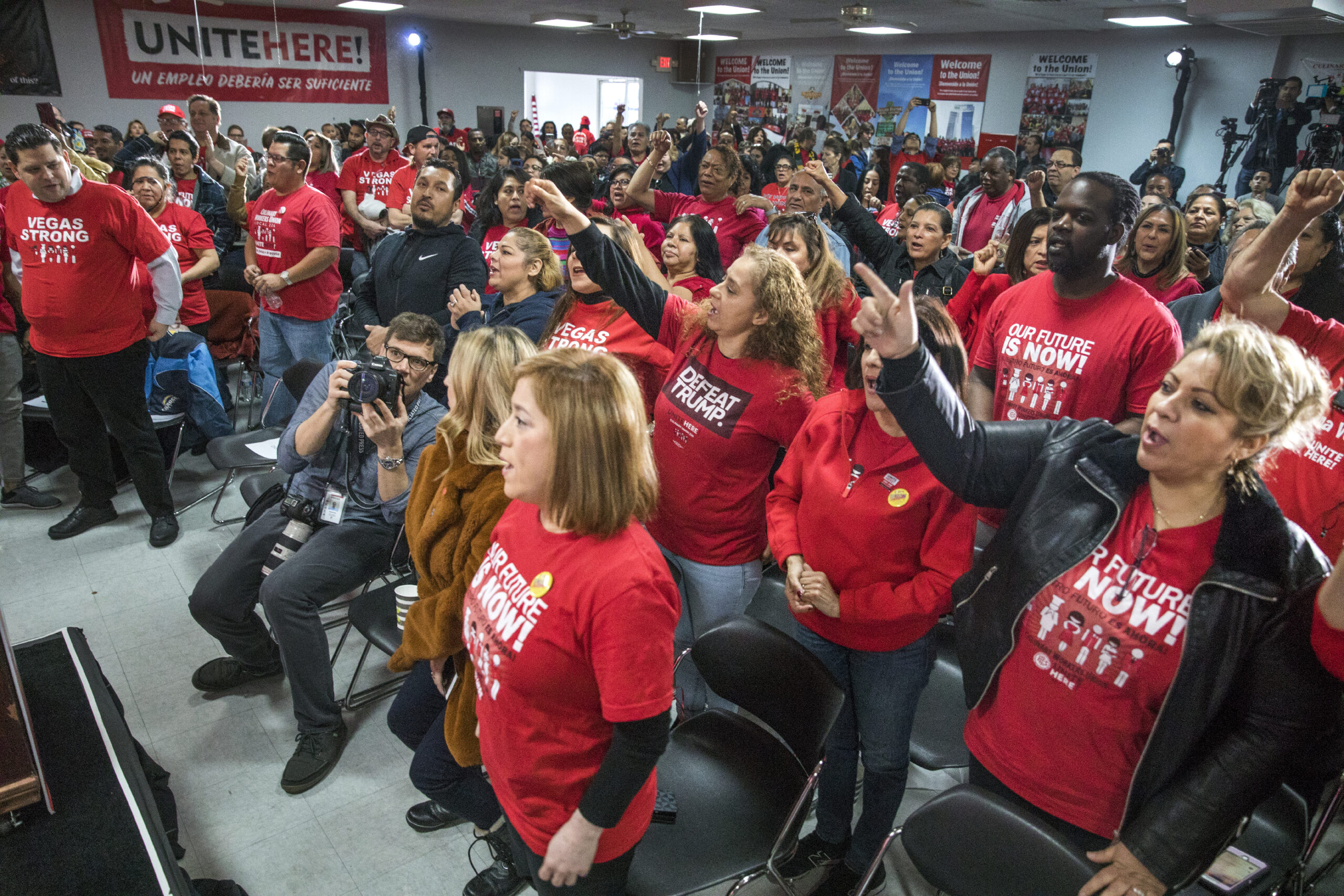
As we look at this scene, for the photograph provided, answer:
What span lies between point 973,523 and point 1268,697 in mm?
604

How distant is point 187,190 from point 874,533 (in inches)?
219

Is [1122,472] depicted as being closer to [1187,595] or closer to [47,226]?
[1187,595]

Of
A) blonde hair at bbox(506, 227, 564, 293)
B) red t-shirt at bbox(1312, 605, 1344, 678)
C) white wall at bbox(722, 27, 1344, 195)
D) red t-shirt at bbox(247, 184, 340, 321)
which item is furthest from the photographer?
white wall at bbox(722, 27, 1344, 195)

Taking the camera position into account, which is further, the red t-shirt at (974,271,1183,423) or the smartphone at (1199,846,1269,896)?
the red t-shirt at (974,271,1183,423)

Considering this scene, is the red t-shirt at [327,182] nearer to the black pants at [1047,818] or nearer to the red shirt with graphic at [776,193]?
the red shirt with graphic at [776,193]

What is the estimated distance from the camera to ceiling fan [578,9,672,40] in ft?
31.5

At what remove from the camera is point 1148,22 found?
8.37m

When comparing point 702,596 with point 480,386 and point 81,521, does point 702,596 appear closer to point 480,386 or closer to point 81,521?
point 480,386

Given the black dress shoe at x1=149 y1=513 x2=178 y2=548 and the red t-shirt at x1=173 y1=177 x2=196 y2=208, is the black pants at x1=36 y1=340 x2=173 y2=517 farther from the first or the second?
the red t-shirt at x1=173 y1=177 x2=196 y2=208

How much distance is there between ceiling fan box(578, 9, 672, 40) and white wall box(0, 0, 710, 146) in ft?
1.46

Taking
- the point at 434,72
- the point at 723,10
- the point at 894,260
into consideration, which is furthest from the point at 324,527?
the point at 434,72

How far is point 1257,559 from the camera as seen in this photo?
3.81 ft

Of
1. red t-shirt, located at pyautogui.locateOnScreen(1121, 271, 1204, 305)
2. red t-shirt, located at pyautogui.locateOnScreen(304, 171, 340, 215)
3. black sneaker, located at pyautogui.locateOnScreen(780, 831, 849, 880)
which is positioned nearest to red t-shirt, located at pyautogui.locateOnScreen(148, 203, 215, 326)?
red t-shirt, located at pyautogui.locateOnScreen(304, 171, 340, 215)

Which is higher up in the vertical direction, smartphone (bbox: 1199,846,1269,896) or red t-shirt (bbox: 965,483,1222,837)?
red t-shirt (bbox: 965,483,1222,837)
